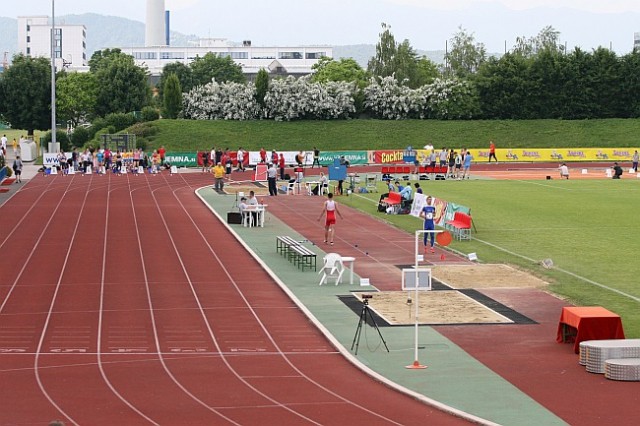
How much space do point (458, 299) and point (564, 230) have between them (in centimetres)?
1560

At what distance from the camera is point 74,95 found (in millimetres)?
114812

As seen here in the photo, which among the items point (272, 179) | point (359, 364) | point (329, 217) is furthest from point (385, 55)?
point (359, 364)

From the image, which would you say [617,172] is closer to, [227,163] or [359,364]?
[227,163]

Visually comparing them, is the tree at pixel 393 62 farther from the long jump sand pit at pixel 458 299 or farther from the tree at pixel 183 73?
the long jump sand pit at pixel 458 299

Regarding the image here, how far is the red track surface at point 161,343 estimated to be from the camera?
17484 millimetres

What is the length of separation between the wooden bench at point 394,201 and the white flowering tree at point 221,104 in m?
50.6

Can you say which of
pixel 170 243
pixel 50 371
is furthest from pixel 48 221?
pixel 50 371

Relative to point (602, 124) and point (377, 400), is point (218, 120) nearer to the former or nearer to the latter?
point (602, 124)

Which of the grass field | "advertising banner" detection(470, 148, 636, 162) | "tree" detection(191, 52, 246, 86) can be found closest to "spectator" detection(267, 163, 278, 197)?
the grass field

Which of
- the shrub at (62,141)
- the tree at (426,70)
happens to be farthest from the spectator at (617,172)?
the tree at (426,70)

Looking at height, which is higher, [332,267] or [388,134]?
[388,134]

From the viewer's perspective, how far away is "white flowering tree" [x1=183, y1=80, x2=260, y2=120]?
97.4 meters

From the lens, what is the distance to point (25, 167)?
7306 centimetres

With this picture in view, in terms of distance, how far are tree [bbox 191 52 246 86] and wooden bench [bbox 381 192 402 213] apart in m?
116
